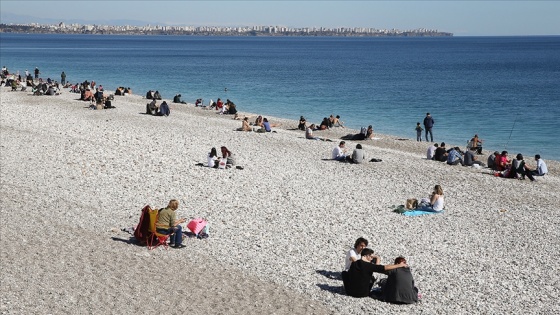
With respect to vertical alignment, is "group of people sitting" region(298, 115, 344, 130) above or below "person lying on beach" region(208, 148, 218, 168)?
above

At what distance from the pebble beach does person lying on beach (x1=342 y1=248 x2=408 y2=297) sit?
10.4 inches

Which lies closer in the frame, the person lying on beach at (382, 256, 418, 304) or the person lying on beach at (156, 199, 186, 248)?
the person lying on beach at (382, 256, 418, 304)

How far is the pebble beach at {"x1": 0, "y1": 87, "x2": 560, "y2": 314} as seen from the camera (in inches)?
460

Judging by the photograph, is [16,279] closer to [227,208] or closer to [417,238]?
[227,208]

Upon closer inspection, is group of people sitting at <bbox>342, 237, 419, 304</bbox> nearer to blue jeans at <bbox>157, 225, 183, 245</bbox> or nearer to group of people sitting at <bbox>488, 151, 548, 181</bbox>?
blue jeans at <bbox>157, 225, 183, 245</bbox>

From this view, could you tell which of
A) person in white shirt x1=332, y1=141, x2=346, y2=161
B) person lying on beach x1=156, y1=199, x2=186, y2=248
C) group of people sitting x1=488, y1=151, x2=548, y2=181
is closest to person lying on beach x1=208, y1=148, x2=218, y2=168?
person in white shirt x1=332, y1=141, x2=346, y2=161

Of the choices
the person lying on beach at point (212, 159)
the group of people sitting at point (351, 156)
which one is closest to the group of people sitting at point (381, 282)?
the person lying on beach at point (212, 159)

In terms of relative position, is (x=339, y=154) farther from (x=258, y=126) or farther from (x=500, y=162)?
(x=258, y=126)

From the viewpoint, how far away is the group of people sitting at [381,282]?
1166 cm

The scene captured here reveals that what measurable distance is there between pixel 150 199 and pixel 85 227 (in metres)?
3.09

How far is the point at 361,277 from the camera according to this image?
1195 centimetres

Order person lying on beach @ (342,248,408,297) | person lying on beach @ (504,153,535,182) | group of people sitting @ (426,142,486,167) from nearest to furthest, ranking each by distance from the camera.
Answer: person lying on beach @ (342,248,408,297) < person lying on beach @ (504,153,535,182) < group of people sitting @ (426,142,486,167)

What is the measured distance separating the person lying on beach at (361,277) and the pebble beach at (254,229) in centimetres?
27

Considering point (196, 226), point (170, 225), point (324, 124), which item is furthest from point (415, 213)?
point (324, 124)
